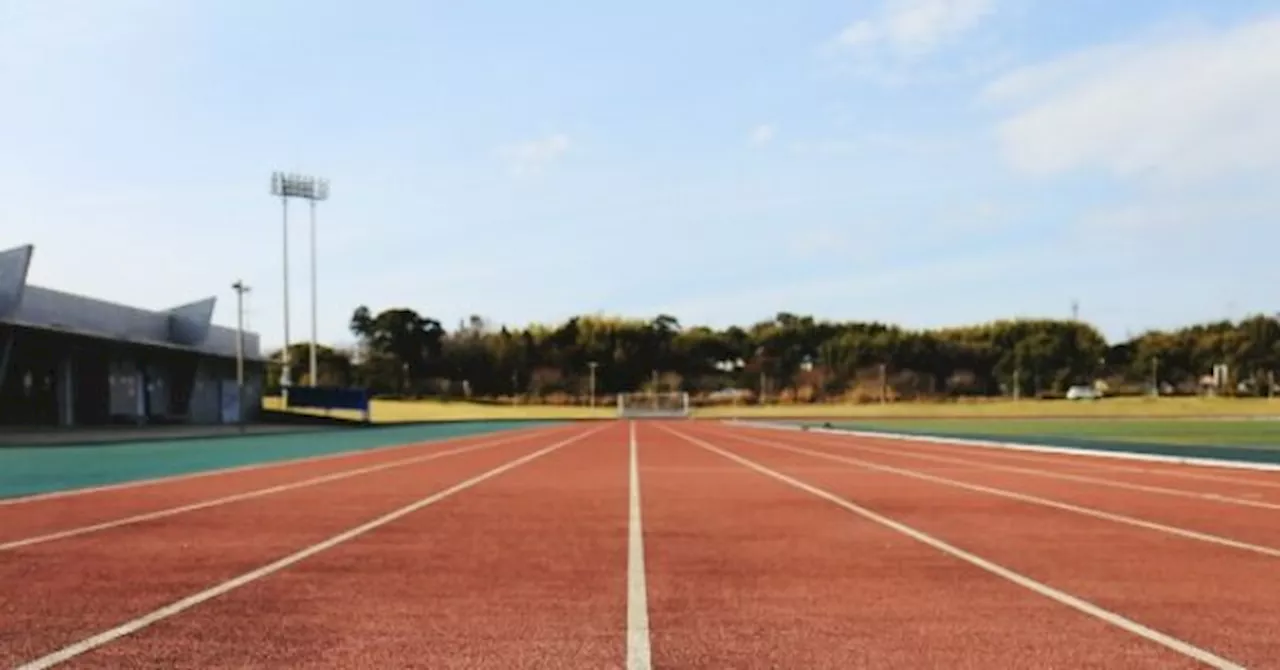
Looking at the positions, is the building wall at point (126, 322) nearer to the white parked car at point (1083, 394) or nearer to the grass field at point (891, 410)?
the grass field at point (891, 410)

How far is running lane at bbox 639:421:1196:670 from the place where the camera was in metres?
5.07

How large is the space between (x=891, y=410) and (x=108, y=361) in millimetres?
51753

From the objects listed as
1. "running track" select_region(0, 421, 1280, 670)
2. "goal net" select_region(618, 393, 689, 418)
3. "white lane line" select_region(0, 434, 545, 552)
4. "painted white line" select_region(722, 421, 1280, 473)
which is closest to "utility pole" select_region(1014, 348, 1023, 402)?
"goal net" select_region(618, 393, 689, 418)

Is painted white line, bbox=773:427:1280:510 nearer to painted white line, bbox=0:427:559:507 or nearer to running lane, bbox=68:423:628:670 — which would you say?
running lane, bbox=68:423:628:670

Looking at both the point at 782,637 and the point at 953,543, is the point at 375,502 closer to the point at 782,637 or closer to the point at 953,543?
the point at 953,543

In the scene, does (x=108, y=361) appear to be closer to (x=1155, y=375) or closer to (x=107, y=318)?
(x=107, y=318)

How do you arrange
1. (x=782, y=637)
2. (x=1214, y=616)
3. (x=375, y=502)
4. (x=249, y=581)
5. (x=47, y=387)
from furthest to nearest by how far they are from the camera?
(x=47, y=387) < (x=375, y=502) < (x=249, y=581) < (x=1214, y=616) < (x=782, y=637)

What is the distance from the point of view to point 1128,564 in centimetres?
785

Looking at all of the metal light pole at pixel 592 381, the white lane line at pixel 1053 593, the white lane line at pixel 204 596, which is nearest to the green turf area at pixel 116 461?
the white lane line at pixel 204 596

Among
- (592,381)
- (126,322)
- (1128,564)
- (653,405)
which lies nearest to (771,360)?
(592,381)

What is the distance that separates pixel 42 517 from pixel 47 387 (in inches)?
1358

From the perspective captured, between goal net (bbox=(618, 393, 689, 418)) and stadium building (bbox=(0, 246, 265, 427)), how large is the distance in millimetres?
30468

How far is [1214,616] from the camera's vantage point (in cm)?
598

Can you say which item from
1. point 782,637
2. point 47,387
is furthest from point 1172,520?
point 47,387
